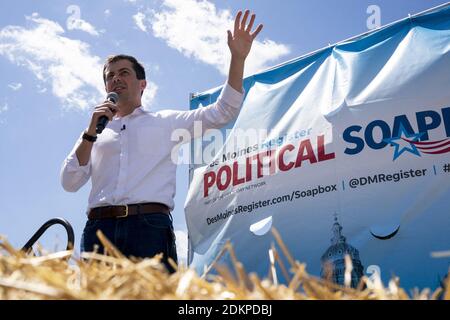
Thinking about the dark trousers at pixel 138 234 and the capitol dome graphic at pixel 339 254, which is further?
the capitol dome graphic at pixel 339 254

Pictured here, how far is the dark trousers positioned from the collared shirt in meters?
0.09

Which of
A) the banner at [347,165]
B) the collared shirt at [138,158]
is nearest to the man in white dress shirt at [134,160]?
the collared shirt at [138,158]

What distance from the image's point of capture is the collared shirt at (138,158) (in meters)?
1.97

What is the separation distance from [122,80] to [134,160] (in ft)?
1.44

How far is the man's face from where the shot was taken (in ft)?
7.27

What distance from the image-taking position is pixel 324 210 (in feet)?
9.46

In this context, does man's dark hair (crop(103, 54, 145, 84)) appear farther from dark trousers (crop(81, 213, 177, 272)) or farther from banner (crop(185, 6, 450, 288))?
banner (crop(185, 6, 450, 288))

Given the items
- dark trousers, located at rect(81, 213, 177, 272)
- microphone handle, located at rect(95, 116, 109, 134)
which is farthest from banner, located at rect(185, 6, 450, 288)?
microphone handle, located at rect(95, 116, 109, 134)

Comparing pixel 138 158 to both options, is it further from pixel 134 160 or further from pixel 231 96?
pixel 231 96

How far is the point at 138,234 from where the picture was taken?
181cm

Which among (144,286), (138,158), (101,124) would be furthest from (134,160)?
(144,286)

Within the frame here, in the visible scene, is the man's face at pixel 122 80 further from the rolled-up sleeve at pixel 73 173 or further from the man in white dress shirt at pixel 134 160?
the rolled-up sleeve at pixel 73 173
